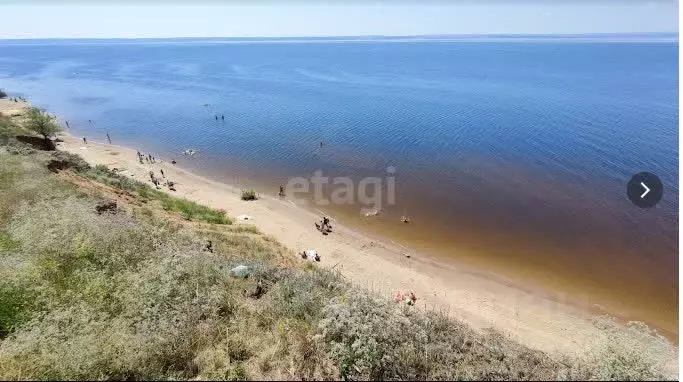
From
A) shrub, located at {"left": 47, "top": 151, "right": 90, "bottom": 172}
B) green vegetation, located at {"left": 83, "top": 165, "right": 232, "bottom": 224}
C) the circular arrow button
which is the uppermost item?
shrub, located at {"left": 47, "top": 151, "right": 90, "bottom": 172}

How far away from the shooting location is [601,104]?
65125 millimetres

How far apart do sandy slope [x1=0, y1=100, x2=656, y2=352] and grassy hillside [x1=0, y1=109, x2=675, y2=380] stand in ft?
19.2

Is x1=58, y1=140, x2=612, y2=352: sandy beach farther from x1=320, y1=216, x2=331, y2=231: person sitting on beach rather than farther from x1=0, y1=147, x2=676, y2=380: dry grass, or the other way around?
x1=0, y1=147, x2=676, y2=380: dry grass

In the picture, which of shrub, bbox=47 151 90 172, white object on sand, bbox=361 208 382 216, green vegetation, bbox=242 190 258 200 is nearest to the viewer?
shrub, bbox=47 151 90 172

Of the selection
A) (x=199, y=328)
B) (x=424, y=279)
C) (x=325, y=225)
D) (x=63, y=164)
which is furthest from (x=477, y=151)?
(x=199, y=328)

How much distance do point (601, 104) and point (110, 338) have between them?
247 feet

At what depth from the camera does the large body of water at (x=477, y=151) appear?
81.1 ft

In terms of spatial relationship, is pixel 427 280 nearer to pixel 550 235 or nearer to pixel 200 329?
pixel 550 235

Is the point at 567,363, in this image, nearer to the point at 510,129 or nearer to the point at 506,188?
the point at 506,188

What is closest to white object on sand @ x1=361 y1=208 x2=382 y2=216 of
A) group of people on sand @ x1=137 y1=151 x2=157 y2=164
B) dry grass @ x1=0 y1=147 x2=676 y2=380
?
dry grass @ x1=0 y1=147 x2=676 y2=380

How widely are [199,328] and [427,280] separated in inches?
608

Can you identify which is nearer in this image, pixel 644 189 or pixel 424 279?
pixel 424 279

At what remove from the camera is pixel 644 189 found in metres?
39.8

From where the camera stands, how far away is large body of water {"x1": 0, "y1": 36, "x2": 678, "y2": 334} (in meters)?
24.7
